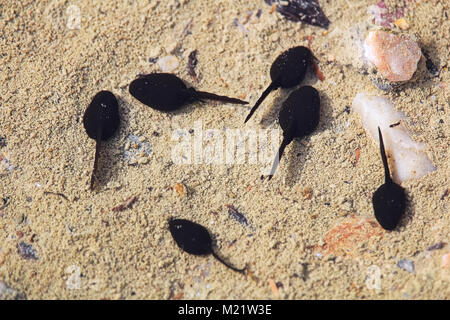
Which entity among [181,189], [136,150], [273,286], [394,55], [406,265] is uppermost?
[394,55]

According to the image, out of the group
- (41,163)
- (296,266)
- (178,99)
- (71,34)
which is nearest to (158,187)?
(178,99)

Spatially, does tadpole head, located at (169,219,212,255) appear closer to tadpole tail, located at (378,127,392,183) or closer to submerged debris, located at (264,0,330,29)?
tadpole tail, located at (378,127,392,183)

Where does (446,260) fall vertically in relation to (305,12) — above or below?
below

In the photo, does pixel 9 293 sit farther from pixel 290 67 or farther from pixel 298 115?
pixel 290 67

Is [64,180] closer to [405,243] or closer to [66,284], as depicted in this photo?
[66,284]

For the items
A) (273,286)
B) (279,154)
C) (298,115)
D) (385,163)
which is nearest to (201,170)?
(279,154)
